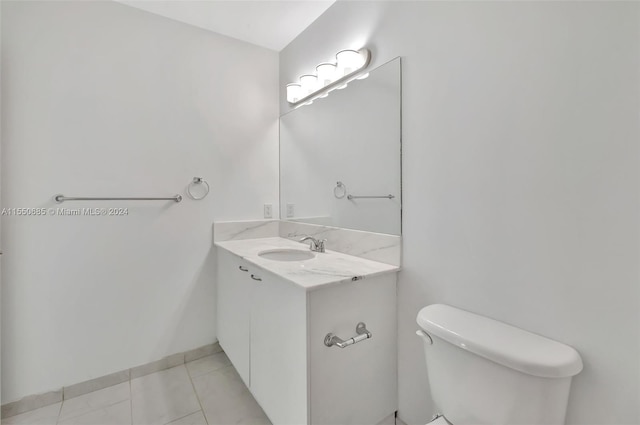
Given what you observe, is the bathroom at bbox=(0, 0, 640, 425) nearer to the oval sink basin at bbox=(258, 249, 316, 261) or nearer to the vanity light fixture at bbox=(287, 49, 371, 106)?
the vanity light fixture at bbox=(287, 49, 371, 106)

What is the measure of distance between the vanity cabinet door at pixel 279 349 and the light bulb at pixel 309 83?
4.05 feet

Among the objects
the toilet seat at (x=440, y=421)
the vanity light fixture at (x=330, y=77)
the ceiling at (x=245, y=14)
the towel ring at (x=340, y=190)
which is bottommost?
the toilet seat at (x=440, y=421)

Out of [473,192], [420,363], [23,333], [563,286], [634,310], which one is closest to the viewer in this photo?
[634,310]

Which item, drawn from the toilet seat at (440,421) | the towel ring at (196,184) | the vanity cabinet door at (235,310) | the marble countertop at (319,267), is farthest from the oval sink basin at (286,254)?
the toilet seat at (440,421)

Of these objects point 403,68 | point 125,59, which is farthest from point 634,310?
point 125,59

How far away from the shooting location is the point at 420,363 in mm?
1266

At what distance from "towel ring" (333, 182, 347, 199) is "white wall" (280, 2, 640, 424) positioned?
1.49 ft

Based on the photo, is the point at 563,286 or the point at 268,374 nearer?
the point at 563,286

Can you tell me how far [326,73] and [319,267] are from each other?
1.15m

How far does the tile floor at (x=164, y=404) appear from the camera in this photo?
1457 millimetres

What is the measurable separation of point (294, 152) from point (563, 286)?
5.59 feet

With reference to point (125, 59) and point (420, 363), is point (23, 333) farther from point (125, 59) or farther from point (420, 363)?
point (420, 363)

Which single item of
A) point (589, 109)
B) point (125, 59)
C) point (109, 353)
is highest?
point (125, 59)

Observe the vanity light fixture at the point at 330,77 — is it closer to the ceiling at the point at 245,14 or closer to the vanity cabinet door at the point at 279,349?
the ceiling at the point at 245,14
